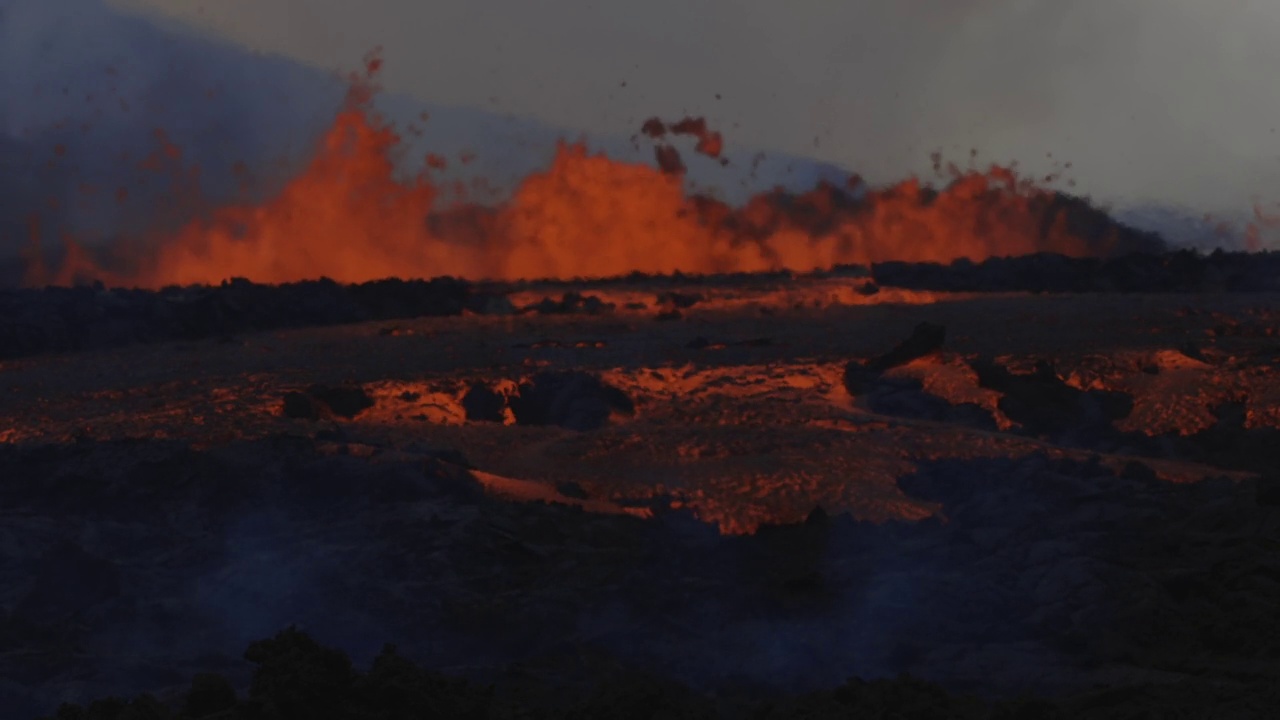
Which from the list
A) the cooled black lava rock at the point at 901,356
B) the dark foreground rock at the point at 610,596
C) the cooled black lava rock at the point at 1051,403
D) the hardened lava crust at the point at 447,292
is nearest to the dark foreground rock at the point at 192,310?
the hardened lava crust at the point at 447,292

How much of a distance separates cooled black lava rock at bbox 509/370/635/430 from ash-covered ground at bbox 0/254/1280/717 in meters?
0.05

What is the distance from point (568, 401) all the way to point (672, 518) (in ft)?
12.7

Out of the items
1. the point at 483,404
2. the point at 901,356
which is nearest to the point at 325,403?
the point at 483,404

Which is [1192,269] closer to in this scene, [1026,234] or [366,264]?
[1026,234]

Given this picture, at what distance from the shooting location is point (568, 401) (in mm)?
14508

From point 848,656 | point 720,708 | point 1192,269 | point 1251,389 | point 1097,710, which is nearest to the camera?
point 1097,710

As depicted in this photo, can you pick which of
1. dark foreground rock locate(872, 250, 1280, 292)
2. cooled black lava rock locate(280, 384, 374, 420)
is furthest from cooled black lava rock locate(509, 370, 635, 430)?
dark foreground rock locate(872, 250, 1280, 292)

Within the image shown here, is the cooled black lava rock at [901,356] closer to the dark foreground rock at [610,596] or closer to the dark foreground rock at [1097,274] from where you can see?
the dark foreground rock at [610,596]

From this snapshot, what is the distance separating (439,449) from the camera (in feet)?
40.7

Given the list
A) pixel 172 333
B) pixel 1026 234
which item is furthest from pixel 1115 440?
pixel 1026 234

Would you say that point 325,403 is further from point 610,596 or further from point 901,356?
point 610,596

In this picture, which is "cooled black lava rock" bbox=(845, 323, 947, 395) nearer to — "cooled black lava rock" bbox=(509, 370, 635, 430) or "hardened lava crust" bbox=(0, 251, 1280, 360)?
"cooled black lava rock" bbox=(509, 370, 635, 430)

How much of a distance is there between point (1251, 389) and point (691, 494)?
20.5 feet

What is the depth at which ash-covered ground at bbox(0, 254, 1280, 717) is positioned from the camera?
303 inches
